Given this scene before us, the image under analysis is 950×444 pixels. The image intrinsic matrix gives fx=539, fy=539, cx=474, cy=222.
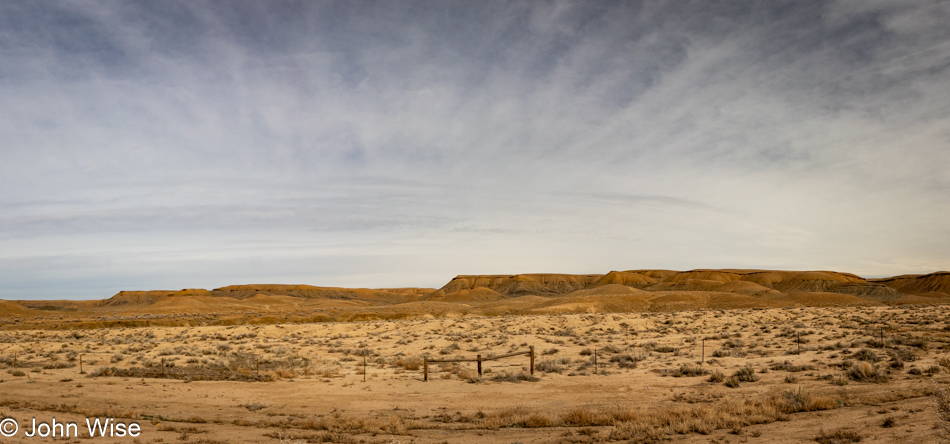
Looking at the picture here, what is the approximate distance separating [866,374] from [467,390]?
12.7m

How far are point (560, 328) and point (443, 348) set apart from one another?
1555 centimetres

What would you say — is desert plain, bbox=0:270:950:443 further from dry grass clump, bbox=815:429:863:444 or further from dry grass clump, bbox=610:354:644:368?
dry grass clump, bbox=610:354:644:368

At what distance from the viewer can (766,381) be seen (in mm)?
18094

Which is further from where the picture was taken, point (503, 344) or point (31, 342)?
point (31, 342)

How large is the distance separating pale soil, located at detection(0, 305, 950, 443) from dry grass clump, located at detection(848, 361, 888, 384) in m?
0.34

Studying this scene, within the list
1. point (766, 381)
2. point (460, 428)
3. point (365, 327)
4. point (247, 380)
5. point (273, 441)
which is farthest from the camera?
point (365, 327)

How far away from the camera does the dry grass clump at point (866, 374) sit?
16625 millimetres

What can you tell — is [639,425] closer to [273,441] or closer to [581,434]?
[581,434]

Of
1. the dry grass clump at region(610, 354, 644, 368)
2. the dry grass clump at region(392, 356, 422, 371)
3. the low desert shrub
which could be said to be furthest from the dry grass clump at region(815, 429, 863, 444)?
the dry grass clump at region(392, 356, 422, 371)

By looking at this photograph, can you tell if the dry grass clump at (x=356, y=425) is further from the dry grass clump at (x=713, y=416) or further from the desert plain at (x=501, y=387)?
the dry grass clump at (x=713, y=416)

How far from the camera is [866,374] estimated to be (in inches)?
667

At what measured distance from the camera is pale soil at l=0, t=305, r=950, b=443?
12.2 metres

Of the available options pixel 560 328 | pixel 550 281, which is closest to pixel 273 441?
pixel 560 328

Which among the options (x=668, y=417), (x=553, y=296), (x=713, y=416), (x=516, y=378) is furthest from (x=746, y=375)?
(x=553, y=296)
